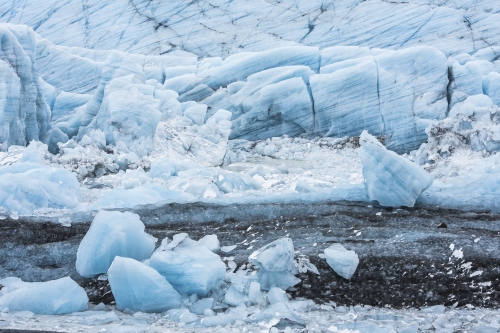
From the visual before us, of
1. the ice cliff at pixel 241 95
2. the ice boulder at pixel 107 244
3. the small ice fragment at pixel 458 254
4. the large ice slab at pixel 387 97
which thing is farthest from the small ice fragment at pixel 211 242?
the large ice slab at pixel 387 97

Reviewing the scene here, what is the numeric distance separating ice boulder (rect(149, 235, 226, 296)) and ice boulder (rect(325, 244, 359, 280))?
62cm

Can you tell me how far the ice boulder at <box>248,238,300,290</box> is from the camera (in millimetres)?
2506

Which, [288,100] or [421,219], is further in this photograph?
[288,100]

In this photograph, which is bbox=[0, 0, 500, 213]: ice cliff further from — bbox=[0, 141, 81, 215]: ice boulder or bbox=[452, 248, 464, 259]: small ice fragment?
bbox=[452, 248, 464, 259]: small ice fragment

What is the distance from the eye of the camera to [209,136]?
9.59 m

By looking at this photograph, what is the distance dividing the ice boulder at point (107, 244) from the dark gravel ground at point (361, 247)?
3.9 inches

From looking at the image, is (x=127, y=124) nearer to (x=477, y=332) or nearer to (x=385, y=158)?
(x=385, y=158)

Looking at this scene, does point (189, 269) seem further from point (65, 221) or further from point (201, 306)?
point (65, 221)

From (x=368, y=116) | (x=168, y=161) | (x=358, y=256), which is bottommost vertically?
(x=368, y=116)

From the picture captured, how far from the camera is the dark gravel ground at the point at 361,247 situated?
8.22ft

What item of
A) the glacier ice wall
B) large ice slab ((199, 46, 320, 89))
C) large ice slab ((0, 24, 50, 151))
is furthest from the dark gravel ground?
the glacier ice wall

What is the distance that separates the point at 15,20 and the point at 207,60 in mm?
7805

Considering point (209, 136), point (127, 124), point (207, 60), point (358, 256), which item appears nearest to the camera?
point (358, 256)

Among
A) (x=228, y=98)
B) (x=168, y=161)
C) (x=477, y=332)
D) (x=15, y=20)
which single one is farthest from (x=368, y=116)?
(x=15, y=20)
